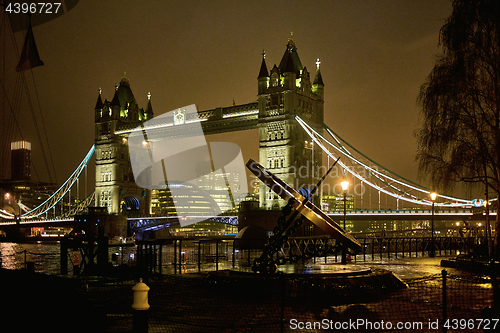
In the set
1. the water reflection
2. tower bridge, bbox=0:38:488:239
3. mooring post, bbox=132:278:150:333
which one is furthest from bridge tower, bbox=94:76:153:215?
mooring post, bbox=132:278:150:333

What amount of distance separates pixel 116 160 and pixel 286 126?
2815cm

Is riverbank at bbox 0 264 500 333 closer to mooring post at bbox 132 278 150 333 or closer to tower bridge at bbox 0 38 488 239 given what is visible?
mooring post at bbox 132 278 150 333

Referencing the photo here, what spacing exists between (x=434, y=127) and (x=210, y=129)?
132 ft

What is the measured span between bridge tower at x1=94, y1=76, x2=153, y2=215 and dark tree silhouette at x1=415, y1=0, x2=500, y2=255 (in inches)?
2130

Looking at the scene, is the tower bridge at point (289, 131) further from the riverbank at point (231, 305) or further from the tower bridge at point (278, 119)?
the riverbank at point (231, 305)

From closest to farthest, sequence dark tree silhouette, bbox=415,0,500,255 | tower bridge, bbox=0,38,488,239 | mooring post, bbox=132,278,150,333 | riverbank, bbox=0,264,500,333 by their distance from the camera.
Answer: mooring post, bbox=132,278,150,333 < riverbank, bbox=0,264,500,333 < dark tree silhouette, bbox=415,0,500,255 < tower bridge, bbox=0,38,488,239

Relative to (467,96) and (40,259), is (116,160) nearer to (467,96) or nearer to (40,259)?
(40,259)

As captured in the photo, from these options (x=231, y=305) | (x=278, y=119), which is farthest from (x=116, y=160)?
(x=231, y=305)

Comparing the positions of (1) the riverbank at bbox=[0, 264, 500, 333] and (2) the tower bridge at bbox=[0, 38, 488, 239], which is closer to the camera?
(1) the riverbank at bbox=[0, 264, 500, 333]

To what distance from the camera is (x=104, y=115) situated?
70.6 metres

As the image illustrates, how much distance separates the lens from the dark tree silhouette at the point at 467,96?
50.1 ft

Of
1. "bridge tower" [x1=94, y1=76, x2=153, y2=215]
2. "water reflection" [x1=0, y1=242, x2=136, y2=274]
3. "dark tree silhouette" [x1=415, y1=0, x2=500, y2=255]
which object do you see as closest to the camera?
"dark tree silhouette" [x1=415, y1=0, x2=500, y2=255]

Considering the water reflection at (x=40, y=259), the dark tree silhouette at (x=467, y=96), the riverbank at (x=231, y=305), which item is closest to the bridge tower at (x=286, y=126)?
the water reflection at (x=40, y=259)

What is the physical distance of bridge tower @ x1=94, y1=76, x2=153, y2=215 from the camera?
68125 mm
